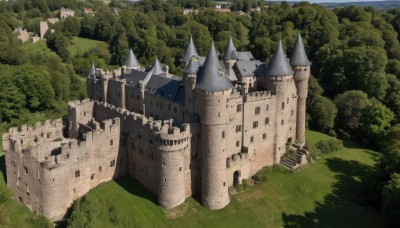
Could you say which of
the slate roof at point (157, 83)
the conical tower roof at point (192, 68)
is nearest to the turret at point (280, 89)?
the conical tower roof at point (192, 68)

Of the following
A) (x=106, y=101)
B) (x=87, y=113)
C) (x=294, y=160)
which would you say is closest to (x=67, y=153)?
(x=87, y=113)

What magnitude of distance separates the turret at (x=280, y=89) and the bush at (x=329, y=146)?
8.70m

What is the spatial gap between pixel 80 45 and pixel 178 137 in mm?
84234

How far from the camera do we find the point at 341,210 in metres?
47.5

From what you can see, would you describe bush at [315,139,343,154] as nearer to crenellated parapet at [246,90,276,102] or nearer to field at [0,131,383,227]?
field at [0,131,383,227]

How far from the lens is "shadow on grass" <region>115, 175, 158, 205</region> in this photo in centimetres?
4615

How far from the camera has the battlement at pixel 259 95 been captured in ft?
162

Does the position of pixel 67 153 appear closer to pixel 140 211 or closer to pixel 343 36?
pixel 140 211

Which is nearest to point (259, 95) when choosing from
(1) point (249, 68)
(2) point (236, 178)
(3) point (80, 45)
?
(1) point (249, 68)

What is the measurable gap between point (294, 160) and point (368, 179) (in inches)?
378

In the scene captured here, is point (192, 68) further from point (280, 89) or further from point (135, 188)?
point (135, 188)

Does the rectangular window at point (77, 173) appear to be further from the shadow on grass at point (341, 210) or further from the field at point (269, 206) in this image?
the shadow on grass at point (341, 210)

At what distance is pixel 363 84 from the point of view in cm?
7669

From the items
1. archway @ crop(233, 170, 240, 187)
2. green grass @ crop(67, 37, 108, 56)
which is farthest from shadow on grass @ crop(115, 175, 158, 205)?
green grass @ crop(67, 37, 108, 56)
